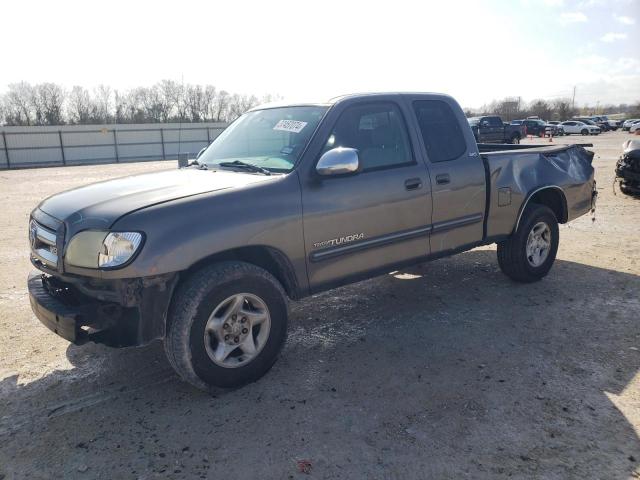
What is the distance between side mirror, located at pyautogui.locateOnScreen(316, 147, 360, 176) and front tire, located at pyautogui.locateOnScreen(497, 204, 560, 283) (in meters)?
2.55

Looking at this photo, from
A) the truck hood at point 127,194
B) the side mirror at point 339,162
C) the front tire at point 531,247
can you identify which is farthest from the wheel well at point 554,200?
the truck hood at point 127,194

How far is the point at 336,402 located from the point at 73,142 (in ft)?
123

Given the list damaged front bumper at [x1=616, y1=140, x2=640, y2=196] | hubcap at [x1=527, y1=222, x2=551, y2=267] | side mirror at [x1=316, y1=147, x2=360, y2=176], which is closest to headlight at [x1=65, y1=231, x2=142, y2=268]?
side mirror at [x1=316, y1=147, x2=360, y2=176]

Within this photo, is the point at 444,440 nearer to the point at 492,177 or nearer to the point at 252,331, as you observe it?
the point at 252,331

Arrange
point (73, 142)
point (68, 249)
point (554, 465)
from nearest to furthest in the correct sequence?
point (554, 465)
point (68, 249)
point (73, 142)

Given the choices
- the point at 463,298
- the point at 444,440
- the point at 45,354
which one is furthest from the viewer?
the point at 463,298

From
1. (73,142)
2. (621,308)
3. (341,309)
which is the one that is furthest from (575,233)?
(73,142)

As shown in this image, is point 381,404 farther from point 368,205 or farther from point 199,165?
point 199,165

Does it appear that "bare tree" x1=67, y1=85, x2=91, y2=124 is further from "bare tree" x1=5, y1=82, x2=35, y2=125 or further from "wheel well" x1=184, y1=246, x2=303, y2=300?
"wheel well" x1=184, y1=246, x2=303, y2=300

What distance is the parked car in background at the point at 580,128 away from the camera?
1892 inches

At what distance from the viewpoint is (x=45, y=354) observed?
4.05 metres

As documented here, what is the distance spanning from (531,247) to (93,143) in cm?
3662

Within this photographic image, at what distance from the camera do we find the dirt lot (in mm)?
2713

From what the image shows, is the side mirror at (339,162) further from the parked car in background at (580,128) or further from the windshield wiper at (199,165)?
the parked car in background at (580,128)
